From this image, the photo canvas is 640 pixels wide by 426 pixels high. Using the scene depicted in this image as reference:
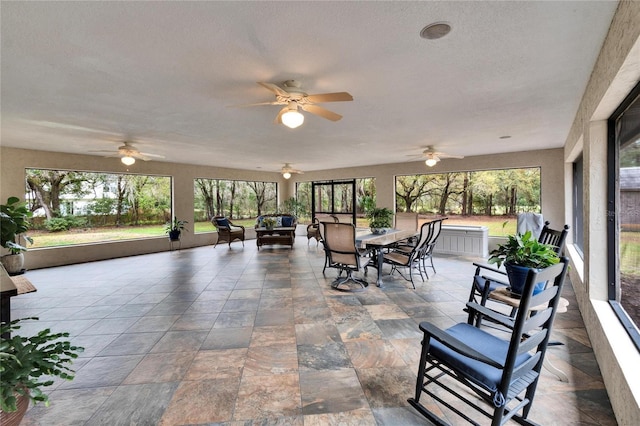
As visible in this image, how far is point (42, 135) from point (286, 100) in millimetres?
4627

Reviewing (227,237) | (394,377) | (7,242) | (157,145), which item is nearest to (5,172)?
(7,242)

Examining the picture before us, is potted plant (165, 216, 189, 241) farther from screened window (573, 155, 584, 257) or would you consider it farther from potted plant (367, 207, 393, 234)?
screened window (573, 155, 584, 257)

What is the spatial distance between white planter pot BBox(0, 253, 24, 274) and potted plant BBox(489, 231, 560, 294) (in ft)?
24.6

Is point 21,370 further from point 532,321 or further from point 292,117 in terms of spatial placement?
point 292,117

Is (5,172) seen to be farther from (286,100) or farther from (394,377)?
(394,377)

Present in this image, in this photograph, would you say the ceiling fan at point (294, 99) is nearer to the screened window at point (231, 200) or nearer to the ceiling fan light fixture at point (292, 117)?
the ceiling fan light fixture at point (292, 117)

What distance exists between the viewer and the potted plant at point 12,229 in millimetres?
4305

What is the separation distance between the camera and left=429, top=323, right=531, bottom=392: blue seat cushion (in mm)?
1423

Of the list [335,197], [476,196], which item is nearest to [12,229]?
[335,197]

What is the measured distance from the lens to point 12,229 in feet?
14.2

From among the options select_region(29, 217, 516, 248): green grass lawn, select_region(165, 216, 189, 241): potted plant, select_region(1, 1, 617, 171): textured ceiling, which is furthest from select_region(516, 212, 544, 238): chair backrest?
select_region(165, 216, 189, 241): potted plant

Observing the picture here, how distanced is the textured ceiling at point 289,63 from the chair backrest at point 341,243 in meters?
1.51

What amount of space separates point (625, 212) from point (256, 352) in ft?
10.8

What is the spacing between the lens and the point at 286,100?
2.55 m
